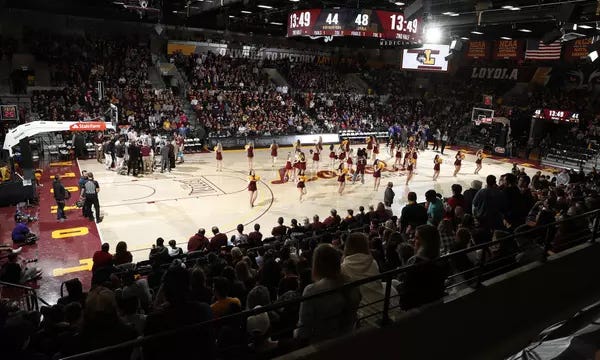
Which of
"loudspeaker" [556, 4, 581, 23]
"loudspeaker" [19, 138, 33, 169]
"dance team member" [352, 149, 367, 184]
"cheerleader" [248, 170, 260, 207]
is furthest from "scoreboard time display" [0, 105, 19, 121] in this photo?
"loudspeaker" [556, 4, 581, 23]

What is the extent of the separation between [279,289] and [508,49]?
107 feet

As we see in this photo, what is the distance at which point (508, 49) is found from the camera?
3203 centimetres

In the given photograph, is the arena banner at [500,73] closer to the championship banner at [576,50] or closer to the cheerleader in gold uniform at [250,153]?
the championship banner at [576,50]

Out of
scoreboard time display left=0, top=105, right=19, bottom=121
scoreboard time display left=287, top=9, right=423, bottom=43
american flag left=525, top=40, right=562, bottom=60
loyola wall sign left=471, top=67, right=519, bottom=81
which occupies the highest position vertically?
american flag left=525, top=40, right=562, bottom=60

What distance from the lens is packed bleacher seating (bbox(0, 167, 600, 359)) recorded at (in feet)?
9.84

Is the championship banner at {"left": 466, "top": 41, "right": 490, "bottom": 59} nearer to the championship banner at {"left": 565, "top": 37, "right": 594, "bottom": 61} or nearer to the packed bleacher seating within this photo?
the championship banner at {"left": 565, "top": 37, "right": 594, "bottom": 61}

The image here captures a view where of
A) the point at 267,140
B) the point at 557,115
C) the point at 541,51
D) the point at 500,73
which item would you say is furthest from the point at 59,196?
the point at 500,73

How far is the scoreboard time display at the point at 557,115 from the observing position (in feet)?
87.6

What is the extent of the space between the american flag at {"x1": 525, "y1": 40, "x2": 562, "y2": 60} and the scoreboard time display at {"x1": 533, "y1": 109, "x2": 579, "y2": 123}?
3361mm

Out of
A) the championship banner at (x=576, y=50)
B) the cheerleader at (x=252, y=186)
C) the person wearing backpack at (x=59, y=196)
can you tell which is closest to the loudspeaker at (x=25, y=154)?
the person wearing backpack at (x=59, y=196)

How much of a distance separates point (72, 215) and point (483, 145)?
1048 inches

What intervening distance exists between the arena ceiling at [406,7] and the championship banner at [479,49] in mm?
7869

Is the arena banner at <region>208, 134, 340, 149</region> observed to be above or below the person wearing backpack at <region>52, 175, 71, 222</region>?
above

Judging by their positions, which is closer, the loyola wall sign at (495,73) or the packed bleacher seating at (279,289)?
the packed bleacher seating at (279,289)
